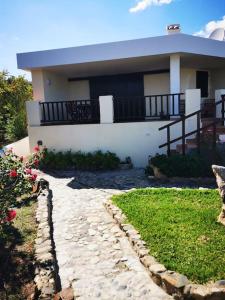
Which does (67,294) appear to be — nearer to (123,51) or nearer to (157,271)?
(157,271)

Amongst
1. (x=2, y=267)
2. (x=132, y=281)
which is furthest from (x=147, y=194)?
(x=2, y=267)

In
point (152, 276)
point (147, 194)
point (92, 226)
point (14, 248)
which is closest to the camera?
point (152, 276)

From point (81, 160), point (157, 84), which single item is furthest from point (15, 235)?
point (157, 84)

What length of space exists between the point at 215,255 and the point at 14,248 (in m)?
3.07

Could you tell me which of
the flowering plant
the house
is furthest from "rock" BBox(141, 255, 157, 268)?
the house

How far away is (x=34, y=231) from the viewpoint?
17.8 ft

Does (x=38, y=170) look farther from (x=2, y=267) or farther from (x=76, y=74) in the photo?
(x=2, y=267)

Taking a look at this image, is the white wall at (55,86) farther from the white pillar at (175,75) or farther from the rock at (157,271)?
the rock at (157,271)

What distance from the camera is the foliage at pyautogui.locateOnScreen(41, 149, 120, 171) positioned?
405 inches

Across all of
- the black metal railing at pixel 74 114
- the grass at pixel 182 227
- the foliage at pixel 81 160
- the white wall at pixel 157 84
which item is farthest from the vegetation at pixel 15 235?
the white wall at pixel 157 84

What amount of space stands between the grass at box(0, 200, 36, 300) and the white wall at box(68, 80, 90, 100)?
9.52 meters

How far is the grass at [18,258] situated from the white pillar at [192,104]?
6.16 meters

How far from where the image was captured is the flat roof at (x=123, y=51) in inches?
399

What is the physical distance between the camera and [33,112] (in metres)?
11.5
